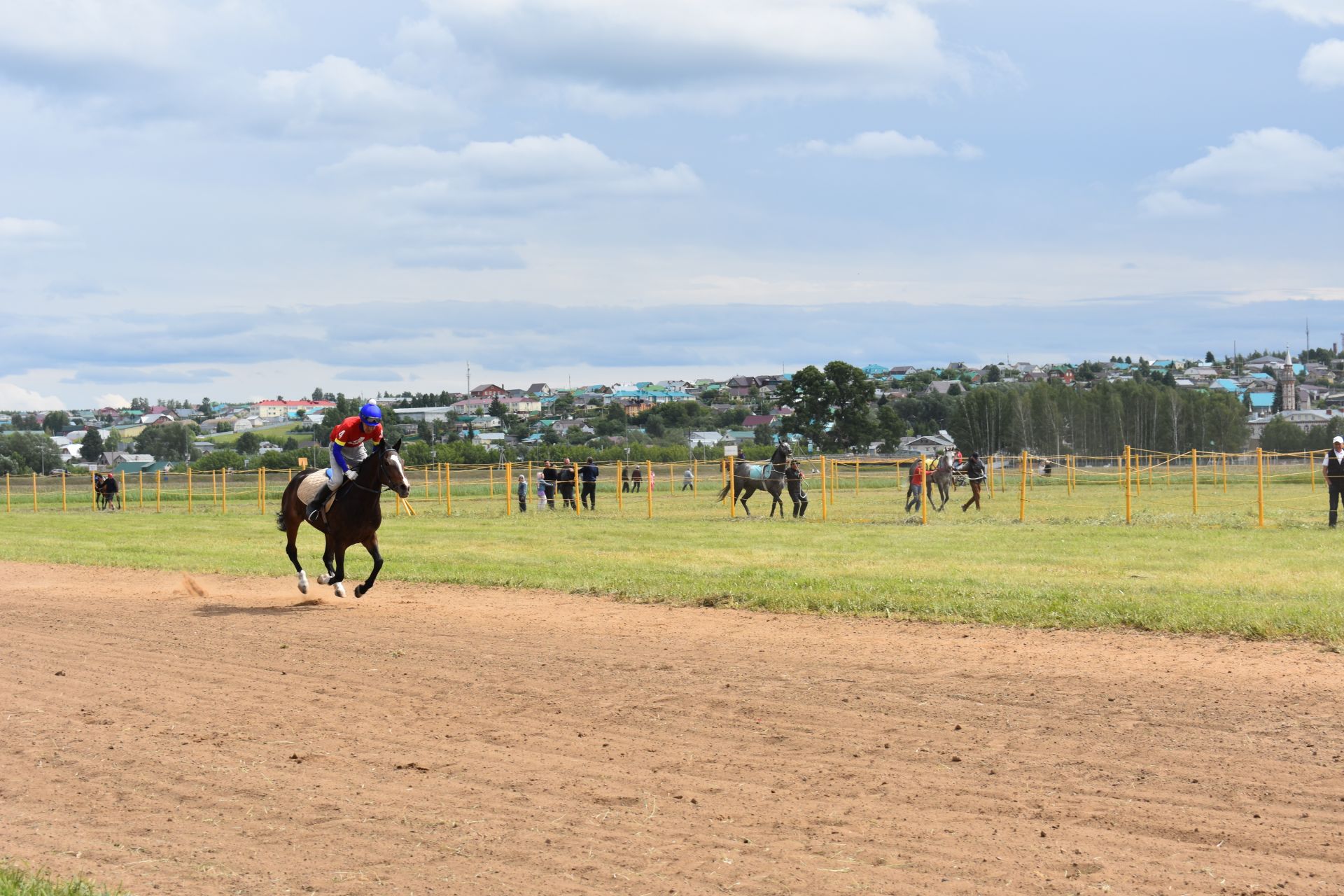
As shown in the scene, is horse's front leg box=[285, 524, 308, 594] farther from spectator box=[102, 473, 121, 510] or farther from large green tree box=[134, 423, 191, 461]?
large green tree box=[134, 423, 191, 461]

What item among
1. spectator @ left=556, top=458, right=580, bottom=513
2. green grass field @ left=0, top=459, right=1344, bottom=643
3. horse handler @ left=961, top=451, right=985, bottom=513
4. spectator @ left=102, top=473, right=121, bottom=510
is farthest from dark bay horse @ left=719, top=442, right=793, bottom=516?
spectator @ left=102, top=473, right=121, bottom=510

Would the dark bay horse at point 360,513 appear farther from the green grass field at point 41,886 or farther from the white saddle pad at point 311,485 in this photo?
the green grass field at point 41,886

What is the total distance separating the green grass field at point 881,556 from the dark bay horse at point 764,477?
42.3 inches

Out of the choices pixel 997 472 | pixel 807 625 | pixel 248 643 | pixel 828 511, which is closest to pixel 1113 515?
pixel 828 511

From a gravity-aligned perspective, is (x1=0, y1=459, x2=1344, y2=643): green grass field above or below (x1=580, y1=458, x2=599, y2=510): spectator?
below

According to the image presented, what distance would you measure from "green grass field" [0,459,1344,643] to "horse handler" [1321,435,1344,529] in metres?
0.55

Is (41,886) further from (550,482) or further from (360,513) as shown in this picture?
(550,482)

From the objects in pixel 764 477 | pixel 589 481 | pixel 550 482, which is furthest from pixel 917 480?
pixel 550 482

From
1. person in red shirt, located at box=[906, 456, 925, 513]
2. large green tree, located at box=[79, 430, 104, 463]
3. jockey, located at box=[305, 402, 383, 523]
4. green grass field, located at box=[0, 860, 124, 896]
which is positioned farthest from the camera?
large green tree, located at box=[79, 430, 104, 463]

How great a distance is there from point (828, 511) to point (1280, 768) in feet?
90.2

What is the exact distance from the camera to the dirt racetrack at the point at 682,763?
5.64 m

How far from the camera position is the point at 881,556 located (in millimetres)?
19781

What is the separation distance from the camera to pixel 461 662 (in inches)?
415

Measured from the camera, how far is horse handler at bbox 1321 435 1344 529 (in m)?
23.9
